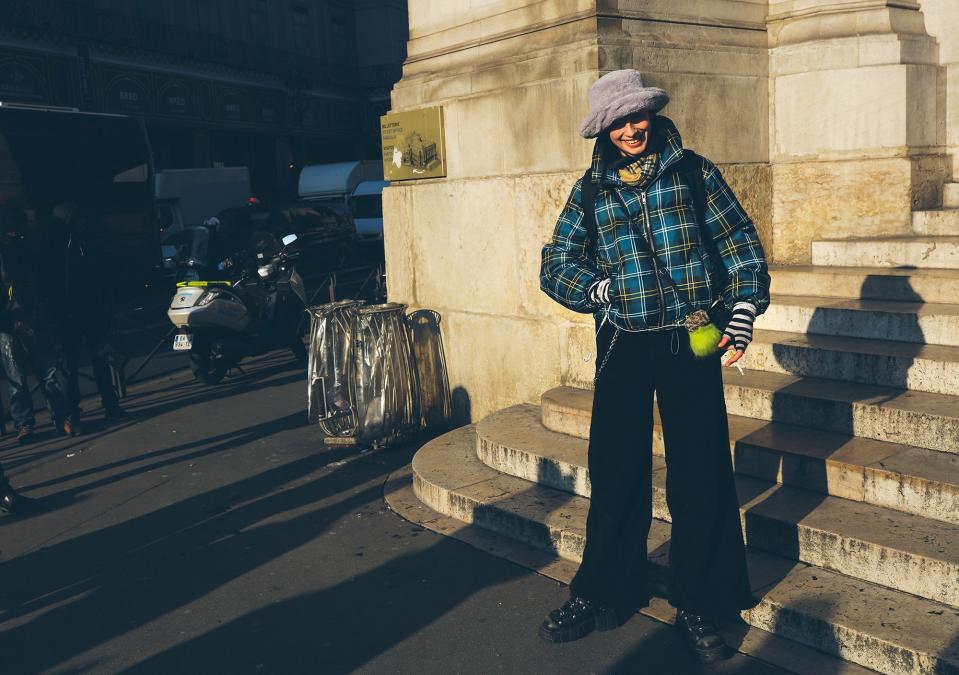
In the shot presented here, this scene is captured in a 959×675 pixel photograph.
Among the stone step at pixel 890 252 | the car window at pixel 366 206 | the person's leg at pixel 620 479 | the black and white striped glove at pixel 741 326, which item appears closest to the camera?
the black and white striped glove at pixel 741 326

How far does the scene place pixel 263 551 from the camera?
497 cm

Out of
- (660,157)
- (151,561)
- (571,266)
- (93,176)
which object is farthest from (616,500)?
(93,176)

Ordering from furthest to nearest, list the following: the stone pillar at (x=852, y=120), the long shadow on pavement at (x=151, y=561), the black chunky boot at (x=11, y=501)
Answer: the stone pillar at (x=852, y=120), the black chunky boot at (x=11, y=501), the long shadow on pavement at (x=151, y=561)

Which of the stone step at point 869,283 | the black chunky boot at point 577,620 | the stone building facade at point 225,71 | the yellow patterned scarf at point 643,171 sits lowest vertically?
the black chunky boot at point 577,620

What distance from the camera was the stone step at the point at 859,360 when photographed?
4645 mm

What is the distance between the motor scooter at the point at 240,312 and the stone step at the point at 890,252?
5.81m

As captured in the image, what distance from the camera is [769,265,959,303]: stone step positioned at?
5340 mm

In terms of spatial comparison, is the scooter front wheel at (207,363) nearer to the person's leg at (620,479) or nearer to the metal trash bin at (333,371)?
the metal trash bin at (333,371)

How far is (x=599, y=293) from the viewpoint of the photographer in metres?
3.54

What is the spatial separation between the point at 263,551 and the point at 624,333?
2334 mm

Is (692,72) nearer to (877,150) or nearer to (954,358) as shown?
(877,150)

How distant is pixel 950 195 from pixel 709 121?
5.37ft

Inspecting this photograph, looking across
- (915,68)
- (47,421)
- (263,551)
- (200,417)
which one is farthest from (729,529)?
(47,421)

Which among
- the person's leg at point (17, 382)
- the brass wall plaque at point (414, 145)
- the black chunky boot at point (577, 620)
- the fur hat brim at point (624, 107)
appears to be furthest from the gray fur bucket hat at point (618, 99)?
the person's leg at point (17, 382)
